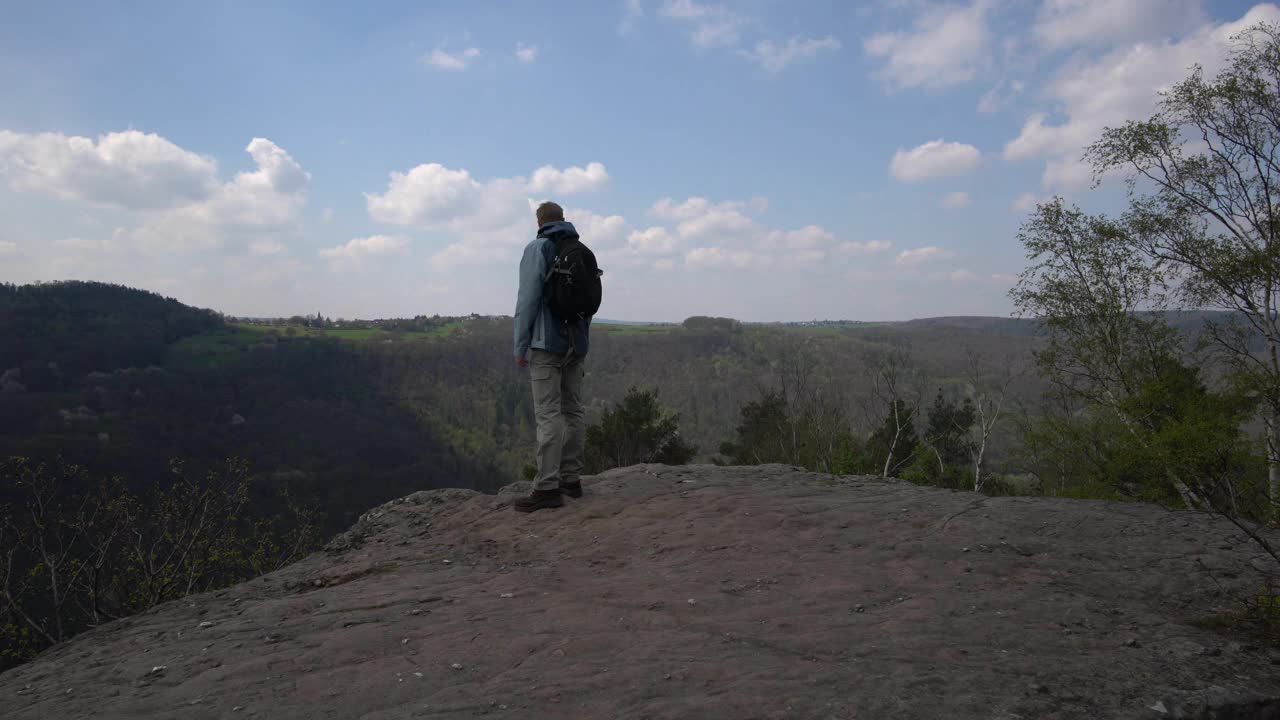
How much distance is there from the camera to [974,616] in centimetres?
321

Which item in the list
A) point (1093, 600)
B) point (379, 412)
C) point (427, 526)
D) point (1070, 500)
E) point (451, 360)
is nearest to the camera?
point (1093, 600)

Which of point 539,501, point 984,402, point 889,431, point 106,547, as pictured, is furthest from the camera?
point 889,431

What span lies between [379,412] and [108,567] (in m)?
71.6

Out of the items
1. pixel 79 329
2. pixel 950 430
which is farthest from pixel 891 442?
pixel 79 329

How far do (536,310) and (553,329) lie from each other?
0.23m

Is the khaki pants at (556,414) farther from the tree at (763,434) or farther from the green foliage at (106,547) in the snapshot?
the tree at (763,434)

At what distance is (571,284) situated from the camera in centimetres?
570

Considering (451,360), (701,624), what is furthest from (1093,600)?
(451,360)

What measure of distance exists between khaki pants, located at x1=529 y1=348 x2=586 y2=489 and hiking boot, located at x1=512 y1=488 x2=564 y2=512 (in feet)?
0.18

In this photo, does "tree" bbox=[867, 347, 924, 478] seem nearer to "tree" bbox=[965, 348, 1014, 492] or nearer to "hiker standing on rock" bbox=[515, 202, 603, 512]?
"tree" bbox=[965, 348, 1014, 492]

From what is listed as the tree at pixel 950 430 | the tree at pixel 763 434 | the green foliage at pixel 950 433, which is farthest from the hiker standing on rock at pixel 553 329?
the tree at pixel 950 430

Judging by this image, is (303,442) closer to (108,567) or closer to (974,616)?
(108,567)

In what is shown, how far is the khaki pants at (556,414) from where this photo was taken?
5.80 m

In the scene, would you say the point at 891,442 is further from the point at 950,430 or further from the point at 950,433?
the point at 950,430
